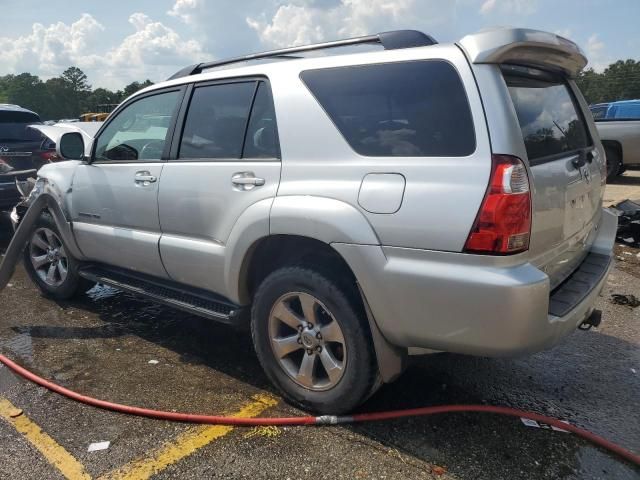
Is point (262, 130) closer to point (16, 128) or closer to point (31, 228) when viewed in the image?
point (31, 228)

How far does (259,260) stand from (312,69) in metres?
1.14

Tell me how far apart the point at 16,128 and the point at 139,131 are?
5724mm

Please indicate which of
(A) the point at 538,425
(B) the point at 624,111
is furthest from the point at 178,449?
(B) the point at 624,111

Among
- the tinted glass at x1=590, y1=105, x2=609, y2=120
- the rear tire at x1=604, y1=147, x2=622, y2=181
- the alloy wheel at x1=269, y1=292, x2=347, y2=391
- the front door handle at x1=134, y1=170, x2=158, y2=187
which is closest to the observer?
the alloy wheel at x1=269, y1=292, x2=347, y2=391

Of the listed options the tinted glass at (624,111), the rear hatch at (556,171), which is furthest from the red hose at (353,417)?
the tinted glass at (624,111)

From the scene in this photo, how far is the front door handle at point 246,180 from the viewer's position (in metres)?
3.02

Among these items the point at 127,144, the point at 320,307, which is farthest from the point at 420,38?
the point at 127,144

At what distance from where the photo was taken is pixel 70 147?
4.38 metres

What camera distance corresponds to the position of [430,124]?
2488 millimetres

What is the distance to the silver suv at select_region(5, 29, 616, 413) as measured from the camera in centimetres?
233

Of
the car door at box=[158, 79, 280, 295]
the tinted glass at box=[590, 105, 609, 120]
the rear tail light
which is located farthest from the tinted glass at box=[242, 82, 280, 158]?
the tinted glass at box=[590, 105, 609, 120]

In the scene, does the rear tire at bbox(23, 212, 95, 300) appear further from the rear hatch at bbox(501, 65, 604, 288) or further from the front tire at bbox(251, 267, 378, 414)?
the rear hatch at bbox(501, 65, 604, 288)

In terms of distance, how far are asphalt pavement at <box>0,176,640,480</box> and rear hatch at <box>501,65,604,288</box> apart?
2.83ft

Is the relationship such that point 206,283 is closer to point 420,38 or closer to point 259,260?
point 259,260
